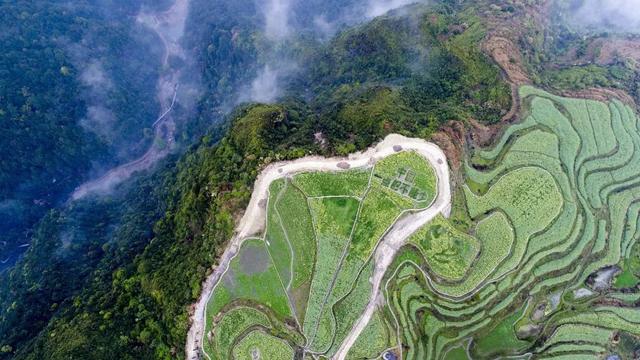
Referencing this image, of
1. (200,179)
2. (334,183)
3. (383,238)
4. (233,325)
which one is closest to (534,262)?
(383,238)

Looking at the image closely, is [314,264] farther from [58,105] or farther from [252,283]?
[58,105]

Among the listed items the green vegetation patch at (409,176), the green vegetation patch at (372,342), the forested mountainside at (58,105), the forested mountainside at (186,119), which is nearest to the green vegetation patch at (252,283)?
the forested mountainside at (186,119)

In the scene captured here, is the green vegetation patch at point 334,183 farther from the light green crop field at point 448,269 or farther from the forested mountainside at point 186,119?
the forested mountainside at point 186,119

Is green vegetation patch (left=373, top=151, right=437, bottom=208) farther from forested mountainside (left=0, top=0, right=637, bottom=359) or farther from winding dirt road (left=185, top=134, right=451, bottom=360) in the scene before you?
forested mountainside (left=0, top=0, right=637, bottom=359)

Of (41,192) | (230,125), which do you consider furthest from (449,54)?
(41,192)

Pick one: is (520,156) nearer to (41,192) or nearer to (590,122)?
(590,122)

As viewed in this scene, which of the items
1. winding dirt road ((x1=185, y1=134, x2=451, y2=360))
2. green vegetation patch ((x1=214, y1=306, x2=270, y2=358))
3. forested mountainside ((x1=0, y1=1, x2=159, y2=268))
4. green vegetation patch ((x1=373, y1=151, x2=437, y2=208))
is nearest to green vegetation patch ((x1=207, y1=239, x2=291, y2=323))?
winding dirt road ((x1=185, y1=134, x2=451, y2=360))
